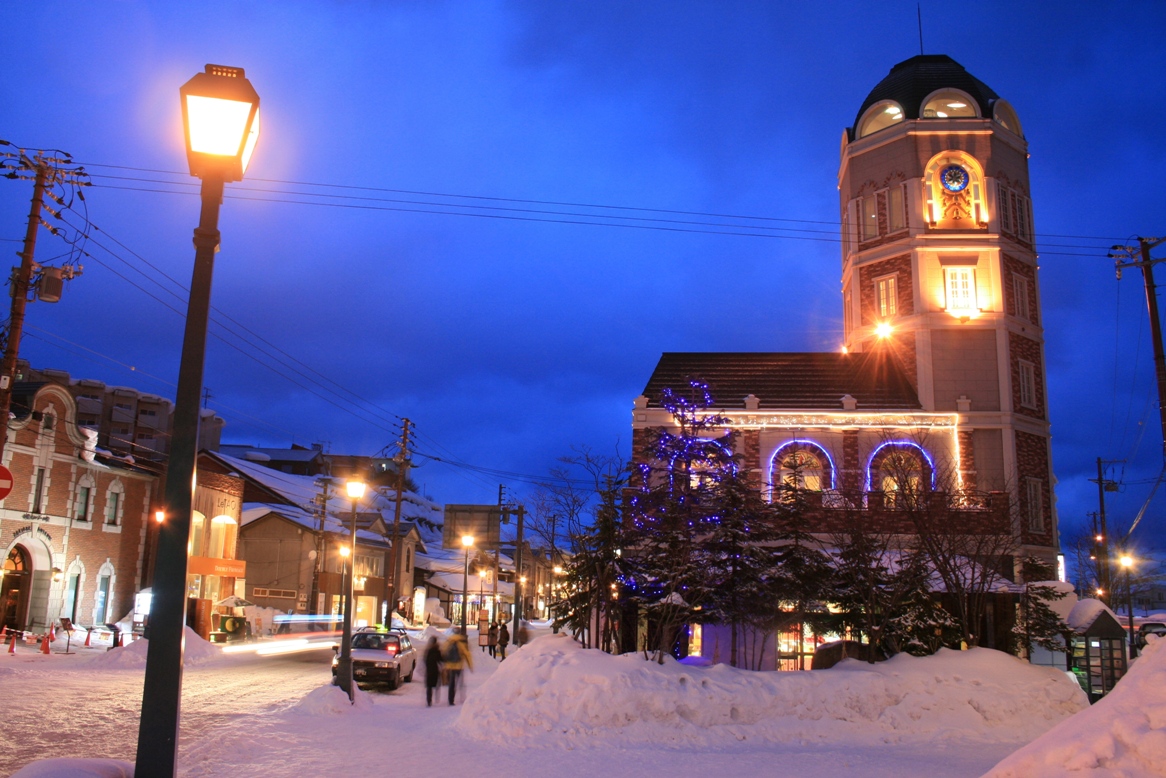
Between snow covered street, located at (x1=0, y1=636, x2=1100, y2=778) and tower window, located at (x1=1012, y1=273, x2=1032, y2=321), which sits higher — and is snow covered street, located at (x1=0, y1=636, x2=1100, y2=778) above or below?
below

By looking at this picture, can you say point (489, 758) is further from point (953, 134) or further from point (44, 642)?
point (953, 134)

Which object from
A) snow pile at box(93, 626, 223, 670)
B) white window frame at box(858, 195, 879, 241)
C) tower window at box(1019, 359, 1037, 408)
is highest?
white window frame at box(858, 195, 879, 241)

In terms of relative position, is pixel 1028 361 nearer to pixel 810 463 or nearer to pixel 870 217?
pixel 870 217

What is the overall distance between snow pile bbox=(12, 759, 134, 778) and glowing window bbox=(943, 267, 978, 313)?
35617mm

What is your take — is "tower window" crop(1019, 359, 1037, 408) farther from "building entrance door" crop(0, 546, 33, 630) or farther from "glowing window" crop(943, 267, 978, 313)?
"building entrance door" crop(0, 546, 33, 630)

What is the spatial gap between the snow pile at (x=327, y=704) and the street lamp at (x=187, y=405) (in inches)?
504

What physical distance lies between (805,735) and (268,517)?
158 feet

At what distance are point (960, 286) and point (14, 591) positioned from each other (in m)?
40.0

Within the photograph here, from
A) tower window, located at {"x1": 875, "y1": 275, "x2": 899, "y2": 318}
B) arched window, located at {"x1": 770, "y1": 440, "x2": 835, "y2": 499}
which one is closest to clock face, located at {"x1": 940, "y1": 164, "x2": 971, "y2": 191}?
tower window, located at {"x1": 875, "y1": 275, "x2": 899, "y2": 318}

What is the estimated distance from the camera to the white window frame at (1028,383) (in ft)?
118

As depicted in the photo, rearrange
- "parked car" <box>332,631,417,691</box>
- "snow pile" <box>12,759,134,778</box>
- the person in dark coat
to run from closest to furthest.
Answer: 1. "snow pile" <box>12,759,134,778</box>
2. the person in dark coat
3. "parked car" <box>332,631,417,691</box>

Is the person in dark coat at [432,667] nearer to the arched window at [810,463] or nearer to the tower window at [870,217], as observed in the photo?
the arched window at [810,463]

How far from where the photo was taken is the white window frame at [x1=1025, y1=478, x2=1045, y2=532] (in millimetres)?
34425

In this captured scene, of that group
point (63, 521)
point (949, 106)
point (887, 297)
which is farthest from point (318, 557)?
point (949, 106)
